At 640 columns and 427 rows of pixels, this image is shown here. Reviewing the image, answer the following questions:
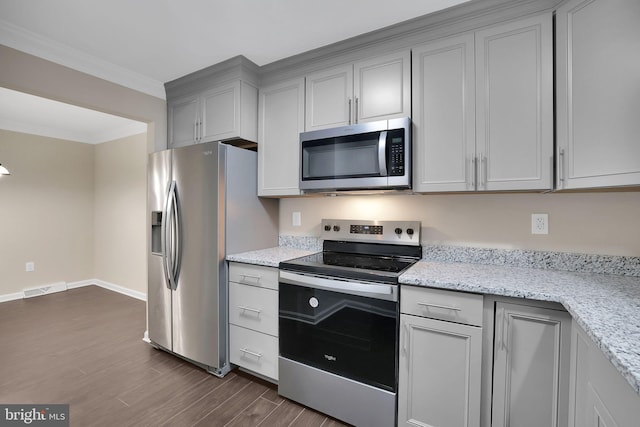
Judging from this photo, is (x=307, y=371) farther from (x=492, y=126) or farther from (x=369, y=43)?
(x=369, y=43)

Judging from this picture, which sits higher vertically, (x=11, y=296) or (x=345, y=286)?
(x=345, y=286)

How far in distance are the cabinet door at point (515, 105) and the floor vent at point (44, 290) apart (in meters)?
5.76

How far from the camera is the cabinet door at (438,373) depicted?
4.55ft

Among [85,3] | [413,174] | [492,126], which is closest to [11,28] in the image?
[85,3]

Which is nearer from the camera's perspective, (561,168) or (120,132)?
(561,168)

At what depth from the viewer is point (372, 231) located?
2.22 metres

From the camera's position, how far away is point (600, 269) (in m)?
1.62

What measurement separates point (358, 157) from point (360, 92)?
460 millimetres

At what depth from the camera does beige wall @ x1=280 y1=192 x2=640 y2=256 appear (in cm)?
160

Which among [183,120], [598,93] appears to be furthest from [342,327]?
[183,120]

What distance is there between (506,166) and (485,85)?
1.53 feet

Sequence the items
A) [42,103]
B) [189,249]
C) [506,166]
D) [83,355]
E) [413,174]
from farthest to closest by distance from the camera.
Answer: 1. [42,103]
2. [83,355]
3. [189,249]
4. [413,174]
5. [506,166]

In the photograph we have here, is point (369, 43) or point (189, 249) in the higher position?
point (369, 43)

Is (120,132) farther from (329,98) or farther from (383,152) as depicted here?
(383,152)
